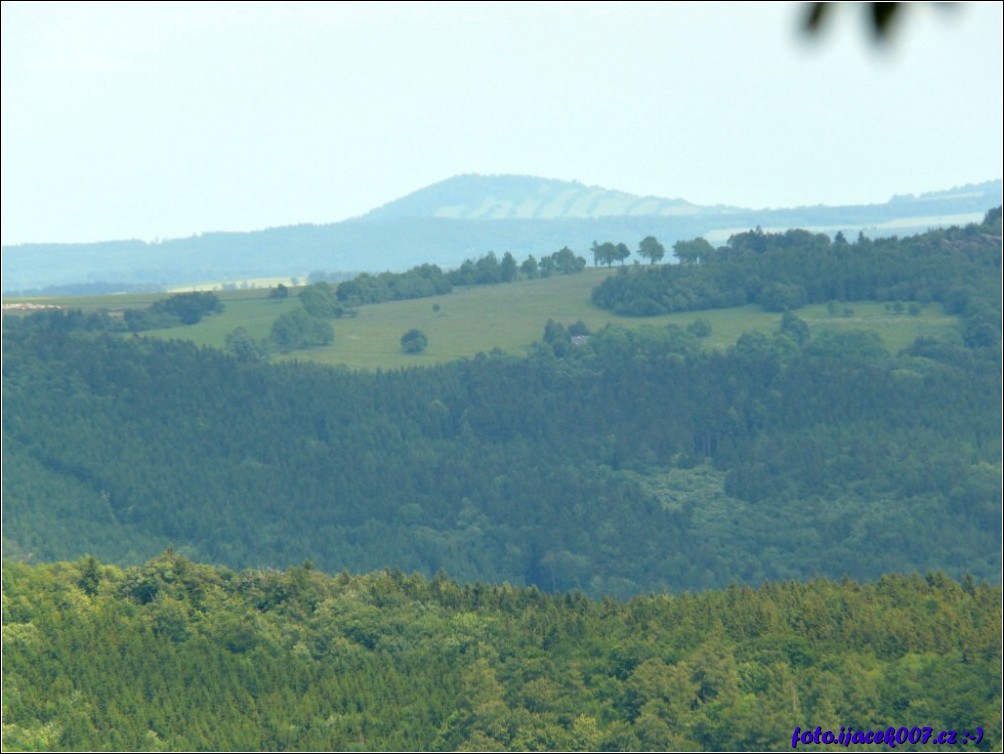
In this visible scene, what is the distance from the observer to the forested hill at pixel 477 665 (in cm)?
7275

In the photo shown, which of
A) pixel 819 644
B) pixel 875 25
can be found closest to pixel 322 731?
pixel 819 644

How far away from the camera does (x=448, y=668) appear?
263 ft

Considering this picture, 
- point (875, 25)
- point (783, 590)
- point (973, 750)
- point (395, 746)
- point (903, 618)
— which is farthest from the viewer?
point (783, 590)

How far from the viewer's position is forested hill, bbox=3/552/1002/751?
72.8m

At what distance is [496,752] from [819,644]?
562 inches

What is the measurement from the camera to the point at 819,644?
78312mm

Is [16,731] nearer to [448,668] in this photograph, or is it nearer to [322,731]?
[322,731]

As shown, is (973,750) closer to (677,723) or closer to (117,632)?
(677,723)

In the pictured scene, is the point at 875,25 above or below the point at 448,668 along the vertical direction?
above

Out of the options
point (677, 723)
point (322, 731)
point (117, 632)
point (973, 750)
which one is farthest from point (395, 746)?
point (973, 750)

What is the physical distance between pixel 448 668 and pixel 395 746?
7069 millimetres

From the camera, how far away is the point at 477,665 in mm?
79500

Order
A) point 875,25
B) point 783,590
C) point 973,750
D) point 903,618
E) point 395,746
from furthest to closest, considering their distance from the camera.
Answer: point 783,590
point 903,618
point 395,746
point 973,750
point 875,25

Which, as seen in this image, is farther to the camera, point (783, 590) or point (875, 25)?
point (783, 590)
